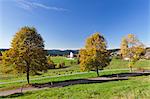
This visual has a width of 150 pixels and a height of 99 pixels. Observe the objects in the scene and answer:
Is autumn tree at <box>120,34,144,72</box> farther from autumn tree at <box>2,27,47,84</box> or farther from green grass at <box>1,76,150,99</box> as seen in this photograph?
green grass at <box>1,76,150,99</box>

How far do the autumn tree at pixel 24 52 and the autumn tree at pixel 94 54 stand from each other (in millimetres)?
14923

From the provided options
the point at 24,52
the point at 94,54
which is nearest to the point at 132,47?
the point at 94,54

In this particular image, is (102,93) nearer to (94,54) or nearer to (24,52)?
(24,52)

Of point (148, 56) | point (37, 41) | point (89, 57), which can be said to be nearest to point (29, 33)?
point (37, 41)

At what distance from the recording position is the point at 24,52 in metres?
48.8

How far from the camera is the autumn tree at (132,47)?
67.6 metres

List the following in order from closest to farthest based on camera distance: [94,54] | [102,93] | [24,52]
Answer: [102,93]
[24,52]
[94,54]

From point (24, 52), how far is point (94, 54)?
59.7 feet

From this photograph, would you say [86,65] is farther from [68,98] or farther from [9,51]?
[68,98]

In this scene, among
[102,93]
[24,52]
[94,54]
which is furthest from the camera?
[94,54]

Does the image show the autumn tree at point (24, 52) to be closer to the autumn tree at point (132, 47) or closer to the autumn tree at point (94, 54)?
the autumn tree at point (94, 54)

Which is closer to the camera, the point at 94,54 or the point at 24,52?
the point at 24,52

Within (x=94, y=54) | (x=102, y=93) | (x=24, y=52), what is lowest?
(x=102, y=93)

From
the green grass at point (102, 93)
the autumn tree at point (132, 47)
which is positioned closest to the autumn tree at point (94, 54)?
the autumn tree at point (132, 47)
